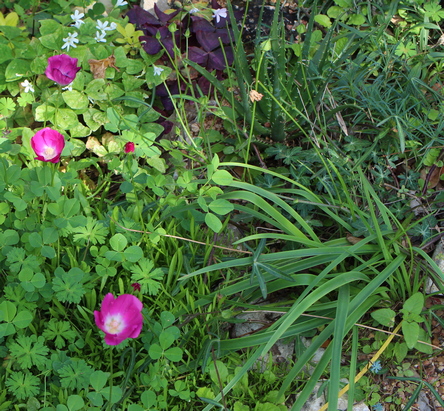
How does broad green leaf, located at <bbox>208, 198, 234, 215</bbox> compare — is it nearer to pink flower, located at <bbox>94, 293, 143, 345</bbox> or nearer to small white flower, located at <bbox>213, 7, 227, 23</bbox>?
pink flower, located at <bbox>94, 293, 143, 345</bbox>

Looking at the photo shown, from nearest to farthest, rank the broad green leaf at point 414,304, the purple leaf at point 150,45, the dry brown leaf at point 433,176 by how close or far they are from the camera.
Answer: the broad green leaf at point 414,304 < the dry brown leaf at point 433,176 < the purple leaf at point 150,45

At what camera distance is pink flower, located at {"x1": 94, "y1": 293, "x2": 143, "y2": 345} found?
1370 millimetres

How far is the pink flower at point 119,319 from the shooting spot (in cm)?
137

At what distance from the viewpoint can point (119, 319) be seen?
145cm

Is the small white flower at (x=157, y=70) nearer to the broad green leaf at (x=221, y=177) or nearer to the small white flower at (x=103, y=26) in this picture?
the small white flower at (x=103, y=26)

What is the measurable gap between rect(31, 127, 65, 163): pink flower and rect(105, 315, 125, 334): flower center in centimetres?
57

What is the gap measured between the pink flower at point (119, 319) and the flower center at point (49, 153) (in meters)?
0.52

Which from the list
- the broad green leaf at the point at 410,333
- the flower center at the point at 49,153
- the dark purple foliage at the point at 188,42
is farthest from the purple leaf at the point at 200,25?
the broad green leaf at the point at 410,333

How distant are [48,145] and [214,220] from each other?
64cm

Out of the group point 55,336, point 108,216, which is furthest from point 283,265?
point 55,336

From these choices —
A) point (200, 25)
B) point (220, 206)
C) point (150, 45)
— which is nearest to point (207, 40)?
point (200, 25)

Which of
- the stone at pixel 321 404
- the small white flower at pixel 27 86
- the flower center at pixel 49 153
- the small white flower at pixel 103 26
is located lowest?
the stone at pixel 321 404

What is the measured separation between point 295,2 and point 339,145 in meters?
0.98

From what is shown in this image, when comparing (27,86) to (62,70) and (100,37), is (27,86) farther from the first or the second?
(62,70)
